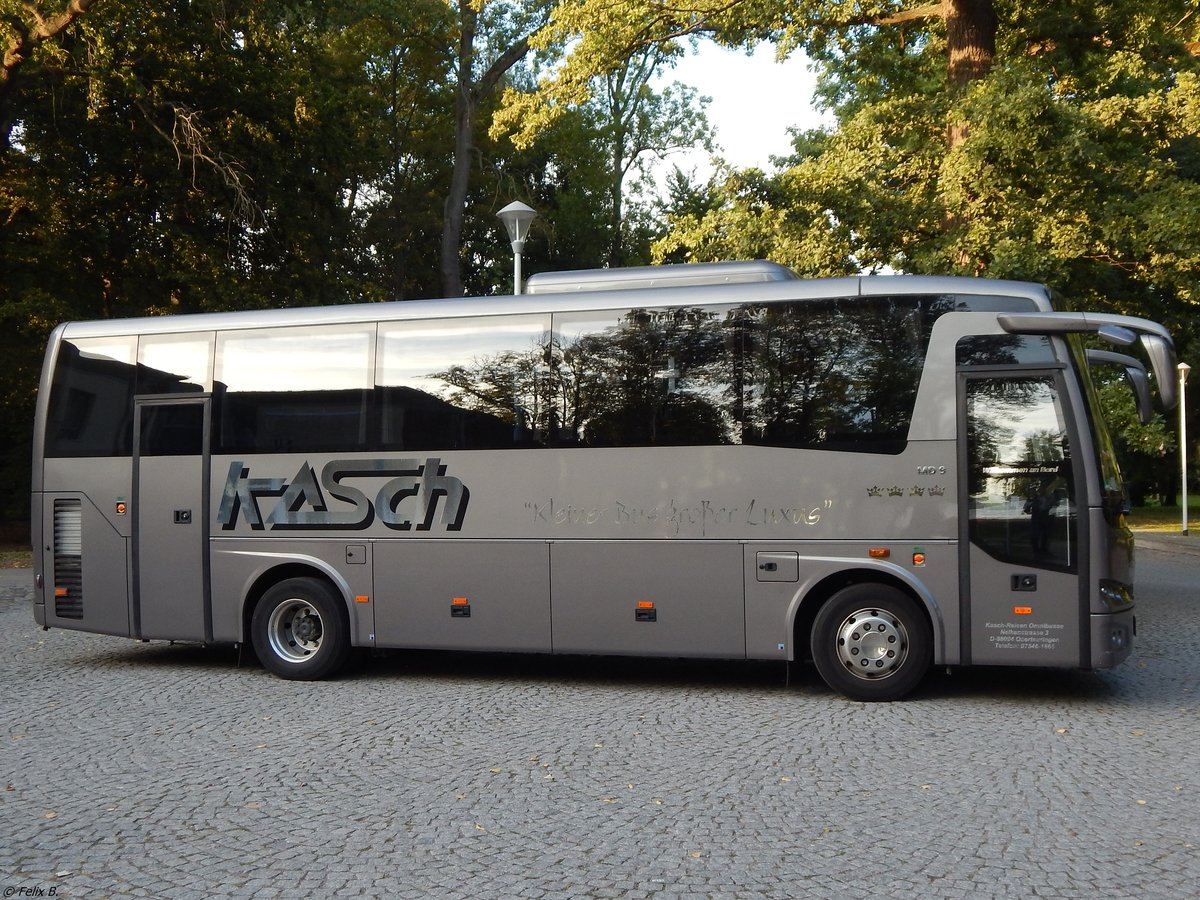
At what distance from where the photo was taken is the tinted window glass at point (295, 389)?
10148 mm

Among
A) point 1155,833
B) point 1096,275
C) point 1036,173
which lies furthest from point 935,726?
point 1096,275

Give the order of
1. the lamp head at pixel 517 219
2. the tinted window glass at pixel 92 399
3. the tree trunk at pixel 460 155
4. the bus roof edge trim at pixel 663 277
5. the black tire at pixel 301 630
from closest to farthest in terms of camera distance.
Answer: the bus roof edge trim at pixel 663 277, the black tire at pixel 301 630, the tinted window glass at pixel 92 399, the lamp head at pixel 517 219, the tree trunk at pixel 460 155

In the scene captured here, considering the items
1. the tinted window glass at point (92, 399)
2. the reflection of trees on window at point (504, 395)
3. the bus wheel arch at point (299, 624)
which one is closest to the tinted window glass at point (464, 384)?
the reflection of trees on window at point (504, 395)

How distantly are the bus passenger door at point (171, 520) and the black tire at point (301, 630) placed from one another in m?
0.58

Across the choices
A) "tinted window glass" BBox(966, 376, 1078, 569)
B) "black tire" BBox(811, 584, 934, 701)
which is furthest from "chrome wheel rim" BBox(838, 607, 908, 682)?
"tinted window glass" BBox(966, 376, 1078, 569)

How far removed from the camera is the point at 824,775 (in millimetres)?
6734

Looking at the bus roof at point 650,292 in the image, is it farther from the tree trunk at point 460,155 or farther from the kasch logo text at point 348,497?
the tree trunk at point 460,155

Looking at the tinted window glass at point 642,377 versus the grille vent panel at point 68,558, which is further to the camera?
the grille vent panel at point 68,558

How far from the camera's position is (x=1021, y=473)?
8.58 metres

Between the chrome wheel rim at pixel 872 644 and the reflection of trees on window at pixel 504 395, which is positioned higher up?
the reflection of trees on window at pixel 504 395

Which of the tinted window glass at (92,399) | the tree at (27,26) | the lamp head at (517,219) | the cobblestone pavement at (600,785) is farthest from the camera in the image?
the tree at (27,26)

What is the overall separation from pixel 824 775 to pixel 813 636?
2.33 metres

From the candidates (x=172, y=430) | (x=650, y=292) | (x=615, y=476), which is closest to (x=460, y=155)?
(x=172, y=430)

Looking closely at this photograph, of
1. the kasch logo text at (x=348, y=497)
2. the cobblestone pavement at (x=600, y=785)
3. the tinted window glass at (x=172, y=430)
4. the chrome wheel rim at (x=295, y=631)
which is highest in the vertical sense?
the tinted window glass at (x=172, y=430)
